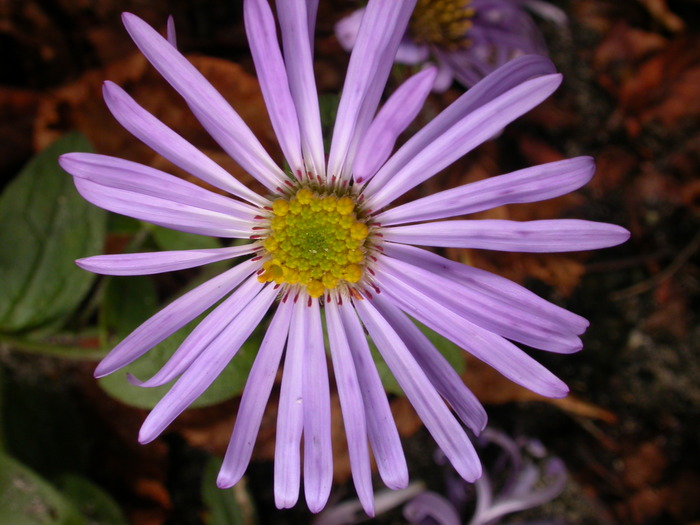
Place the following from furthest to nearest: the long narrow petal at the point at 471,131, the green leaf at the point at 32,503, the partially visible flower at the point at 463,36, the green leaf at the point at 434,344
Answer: the partially visible flower at the point at 463,36 < the green leaf at the point at 32,503 < the green leaf at the point at 434,344 < the long narrow petal at the point at 471,131

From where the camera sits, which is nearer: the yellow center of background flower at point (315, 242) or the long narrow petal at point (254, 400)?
the long narrow petal at point (254, 400)

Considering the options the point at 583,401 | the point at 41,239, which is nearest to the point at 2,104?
the point at 41,239

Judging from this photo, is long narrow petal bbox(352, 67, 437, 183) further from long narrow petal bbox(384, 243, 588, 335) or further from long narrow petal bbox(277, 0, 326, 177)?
long narrow petal bbox(384, 243, 588, 335)

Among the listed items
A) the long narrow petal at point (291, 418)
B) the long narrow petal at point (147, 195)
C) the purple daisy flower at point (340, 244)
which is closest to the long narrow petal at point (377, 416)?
the purple daisy flower at point (340, 244)

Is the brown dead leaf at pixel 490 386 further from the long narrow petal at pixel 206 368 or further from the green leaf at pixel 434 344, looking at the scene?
the long narrow petal at pixel 206 368

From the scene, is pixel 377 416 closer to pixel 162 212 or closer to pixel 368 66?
pixel 162 212

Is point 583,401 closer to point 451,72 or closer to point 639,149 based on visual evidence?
point 639,149

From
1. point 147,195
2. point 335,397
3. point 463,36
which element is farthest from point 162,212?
point 463,36
